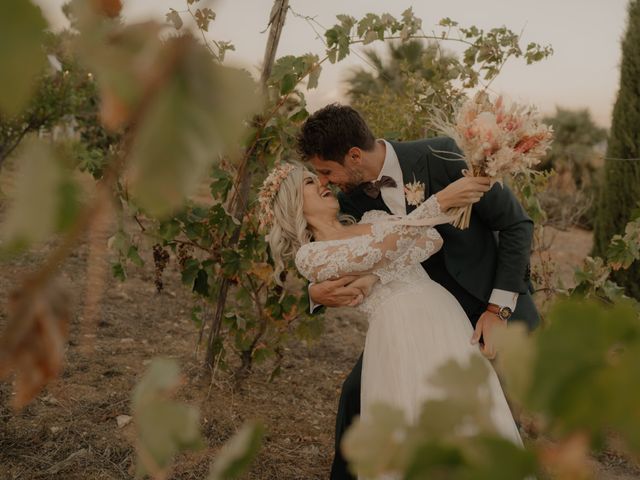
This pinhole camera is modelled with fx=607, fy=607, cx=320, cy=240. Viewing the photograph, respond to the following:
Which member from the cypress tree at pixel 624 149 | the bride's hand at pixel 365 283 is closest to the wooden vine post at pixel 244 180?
the bride's hand at pixel 365 283

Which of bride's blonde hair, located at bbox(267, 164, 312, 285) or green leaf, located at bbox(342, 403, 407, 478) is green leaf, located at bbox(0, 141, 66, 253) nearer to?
green leaf, located at bbox(342, 403, 407, 478)

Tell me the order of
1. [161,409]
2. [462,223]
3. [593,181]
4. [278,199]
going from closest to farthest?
1. [161,409]
2. [462,223]
3. [278,199]
4. [593,181]

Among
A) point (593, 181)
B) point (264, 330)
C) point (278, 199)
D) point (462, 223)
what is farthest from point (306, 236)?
point (593, 181)

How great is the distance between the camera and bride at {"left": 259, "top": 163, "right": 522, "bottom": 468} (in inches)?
90.3

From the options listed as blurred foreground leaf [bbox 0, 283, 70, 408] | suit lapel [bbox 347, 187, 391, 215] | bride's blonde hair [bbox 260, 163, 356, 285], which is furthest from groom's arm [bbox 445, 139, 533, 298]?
blurred foreground leaf [bbox 0, 283, 70, 408]

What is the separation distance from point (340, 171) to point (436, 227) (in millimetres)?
490

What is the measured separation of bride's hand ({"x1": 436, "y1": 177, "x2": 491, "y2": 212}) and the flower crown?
28.1 inches

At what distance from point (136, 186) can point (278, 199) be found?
8.10 ft

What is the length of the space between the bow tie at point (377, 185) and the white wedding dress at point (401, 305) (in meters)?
0.12

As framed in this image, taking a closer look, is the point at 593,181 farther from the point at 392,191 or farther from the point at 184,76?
the point at 184,76

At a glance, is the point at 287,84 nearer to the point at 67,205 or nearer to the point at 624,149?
the point at 67,205

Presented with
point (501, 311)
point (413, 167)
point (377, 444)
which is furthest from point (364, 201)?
point (377, 444)

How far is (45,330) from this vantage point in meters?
0.34

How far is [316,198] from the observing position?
104 inches
